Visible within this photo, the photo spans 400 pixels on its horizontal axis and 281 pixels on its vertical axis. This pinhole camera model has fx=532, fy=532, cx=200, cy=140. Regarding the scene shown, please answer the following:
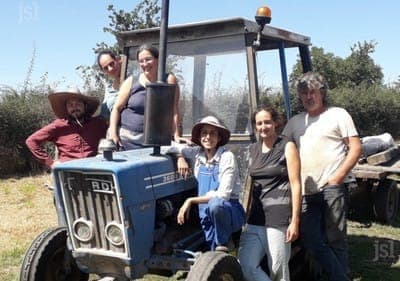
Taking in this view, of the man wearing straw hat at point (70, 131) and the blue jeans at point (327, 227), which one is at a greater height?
the man wearing straw hat at point (70, 131)

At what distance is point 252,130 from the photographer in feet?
13.5

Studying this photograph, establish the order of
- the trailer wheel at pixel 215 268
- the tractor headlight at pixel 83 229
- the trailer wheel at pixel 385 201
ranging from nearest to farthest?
the trailer wheel at pixel 215 268 → the tractor headlight at pixel 83 229 → the trailer wheel at pixel 385 201

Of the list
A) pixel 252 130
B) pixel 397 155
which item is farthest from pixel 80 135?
pixel 397 155

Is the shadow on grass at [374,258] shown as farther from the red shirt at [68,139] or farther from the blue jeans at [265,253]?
the red shirt at [68,139]

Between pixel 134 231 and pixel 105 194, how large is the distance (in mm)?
289

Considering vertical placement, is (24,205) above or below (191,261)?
below

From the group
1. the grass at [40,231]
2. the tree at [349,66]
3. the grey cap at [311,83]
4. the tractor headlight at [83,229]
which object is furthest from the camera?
the tree at [349,66]

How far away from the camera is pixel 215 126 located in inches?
137

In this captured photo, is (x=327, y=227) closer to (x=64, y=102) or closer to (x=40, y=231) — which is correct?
(x=64, y=102)

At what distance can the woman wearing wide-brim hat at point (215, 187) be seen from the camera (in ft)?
11.0

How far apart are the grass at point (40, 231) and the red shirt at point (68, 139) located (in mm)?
1186

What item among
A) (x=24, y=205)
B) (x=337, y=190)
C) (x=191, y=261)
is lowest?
(x=24, y=205)

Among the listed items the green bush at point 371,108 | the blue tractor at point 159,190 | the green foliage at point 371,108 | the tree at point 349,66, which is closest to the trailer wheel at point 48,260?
the blue tractor at point 159,190

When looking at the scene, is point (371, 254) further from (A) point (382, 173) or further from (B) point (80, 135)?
(B) point (80, 135)
